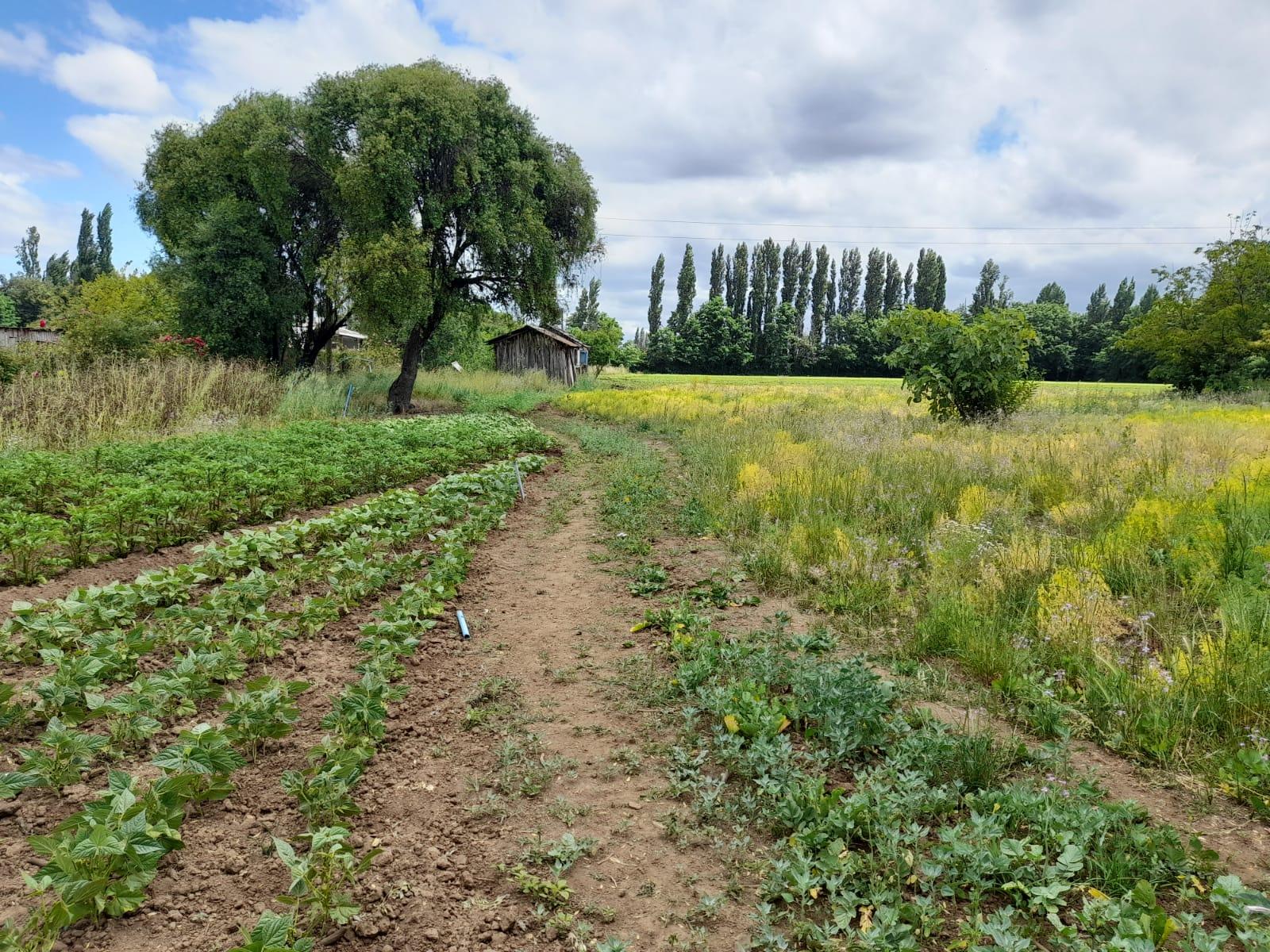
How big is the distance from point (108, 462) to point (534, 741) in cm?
796

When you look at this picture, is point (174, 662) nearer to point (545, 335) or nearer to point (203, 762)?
point (203, 762)

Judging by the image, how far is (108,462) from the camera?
27.2 feet

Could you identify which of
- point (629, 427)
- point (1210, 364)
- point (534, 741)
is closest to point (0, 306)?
point (629, 427)

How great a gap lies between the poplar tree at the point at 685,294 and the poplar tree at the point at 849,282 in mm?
21357

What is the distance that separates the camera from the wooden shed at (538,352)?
39.2m

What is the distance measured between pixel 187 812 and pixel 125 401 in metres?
12.4

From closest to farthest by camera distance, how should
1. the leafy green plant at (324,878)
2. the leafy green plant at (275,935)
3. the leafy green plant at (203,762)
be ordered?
the leafy green plant at (275,935) → the leafy green plant at (324,878) → the leafy green plant at (203,762)

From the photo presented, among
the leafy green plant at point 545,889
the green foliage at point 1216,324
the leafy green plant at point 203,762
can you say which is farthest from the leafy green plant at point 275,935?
the green foliage at point 1216,324

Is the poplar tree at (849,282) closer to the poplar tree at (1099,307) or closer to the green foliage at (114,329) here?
the poplar tree at (1099,307)

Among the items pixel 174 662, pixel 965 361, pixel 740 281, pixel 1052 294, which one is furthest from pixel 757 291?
pixel 174 662

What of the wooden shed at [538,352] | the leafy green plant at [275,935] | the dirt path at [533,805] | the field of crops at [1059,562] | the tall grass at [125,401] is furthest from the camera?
the wooden shed at [538,352]

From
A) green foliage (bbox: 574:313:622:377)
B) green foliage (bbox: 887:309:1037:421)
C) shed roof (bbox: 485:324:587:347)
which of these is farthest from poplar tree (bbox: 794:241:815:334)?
green foliage (bbox: 887:309:1037:421)

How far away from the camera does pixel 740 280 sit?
285ft

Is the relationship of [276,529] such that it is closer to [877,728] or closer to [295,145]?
[877,728]
